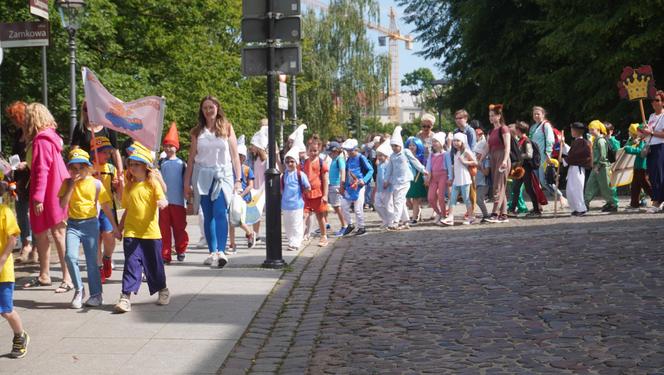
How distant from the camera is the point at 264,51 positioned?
36.2ft

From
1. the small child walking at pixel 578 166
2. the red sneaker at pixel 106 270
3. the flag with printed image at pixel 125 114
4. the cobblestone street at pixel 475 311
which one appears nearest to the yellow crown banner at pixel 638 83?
the small child walking at pixel 578 166

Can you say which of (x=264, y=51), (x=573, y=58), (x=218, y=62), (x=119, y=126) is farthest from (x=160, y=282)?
(x=218, y=62)

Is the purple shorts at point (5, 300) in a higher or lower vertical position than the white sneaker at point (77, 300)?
higher

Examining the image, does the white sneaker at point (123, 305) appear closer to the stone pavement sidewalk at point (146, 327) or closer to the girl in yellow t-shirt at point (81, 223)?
the stone pavement sidewalk at point (146, 327)

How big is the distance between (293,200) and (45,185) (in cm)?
482

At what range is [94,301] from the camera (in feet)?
27.5

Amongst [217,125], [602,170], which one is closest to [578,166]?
[602,170]

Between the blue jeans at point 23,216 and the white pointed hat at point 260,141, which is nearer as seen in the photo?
the blue jeans at point 23,216

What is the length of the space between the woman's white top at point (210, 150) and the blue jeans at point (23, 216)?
201 centimetres

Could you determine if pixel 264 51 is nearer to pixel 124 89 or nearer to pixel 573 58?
pixel 124 89

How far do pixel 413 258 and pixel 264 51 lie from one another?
298 cm

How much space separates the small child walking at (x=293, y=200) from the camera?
13.4m

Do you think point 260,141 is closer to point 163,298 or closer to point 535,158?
Result: point 535,158

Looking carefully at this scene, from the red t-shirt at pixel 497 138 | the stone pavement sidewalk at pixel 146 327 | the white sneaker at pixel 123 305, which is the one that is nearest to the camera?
the stone pavement sidewalk at pixel 146 327
